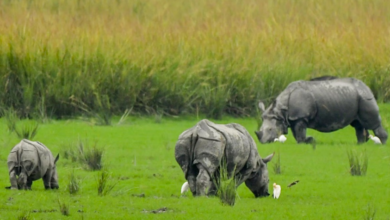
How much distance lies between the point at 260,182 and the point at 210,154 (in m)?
1.15

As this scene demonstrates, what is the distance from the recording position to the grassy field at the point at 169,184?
29.8 ft

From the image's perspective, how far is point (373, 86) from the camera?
20.4 m

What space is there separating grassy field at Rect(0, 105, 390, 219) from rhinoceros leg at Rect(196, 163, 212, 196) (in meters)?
0.13

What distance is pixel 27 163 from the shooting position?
397 inches

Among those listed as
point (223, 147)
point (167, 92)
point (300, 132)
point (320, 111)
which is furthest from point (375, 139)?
point (223, 147)

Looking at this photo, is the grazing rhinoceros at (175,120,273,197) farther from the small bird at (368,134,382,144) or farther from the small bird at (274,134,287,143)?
the small bird at (368,134,382,144)

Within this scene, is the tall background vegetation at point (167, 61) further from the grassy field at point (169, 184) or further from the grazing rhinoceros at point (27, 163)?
the grazing rhinoceros at point (27, 163)

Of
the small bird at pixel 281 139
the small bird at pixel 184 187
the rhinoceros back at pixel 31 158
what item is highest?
the rhinoceros back at pixel 31 158

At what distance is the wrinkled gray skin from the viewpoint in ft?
51.1

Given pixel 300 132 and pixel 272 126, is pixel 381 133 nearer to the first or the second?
pixel 300 132

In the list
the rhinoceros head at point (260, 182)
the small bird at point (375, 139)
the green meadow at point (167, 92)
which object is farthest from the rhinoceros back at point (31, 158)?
the small bird at point (375, 139)

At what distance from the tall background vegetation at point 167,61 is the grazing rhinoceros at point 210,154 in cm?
811

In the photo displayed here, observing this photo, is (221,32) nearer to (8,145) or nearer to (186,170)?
(8,145)

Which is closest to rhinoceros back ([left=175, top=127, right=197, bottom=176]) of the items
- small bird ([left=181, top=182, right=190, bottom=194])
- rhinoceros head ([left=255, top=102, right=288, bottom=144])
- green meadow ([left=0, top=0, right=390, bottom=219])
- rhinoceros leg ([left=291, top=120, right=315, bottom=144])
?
green meadow ([left=0, top=0, right=390, bottom=219])
